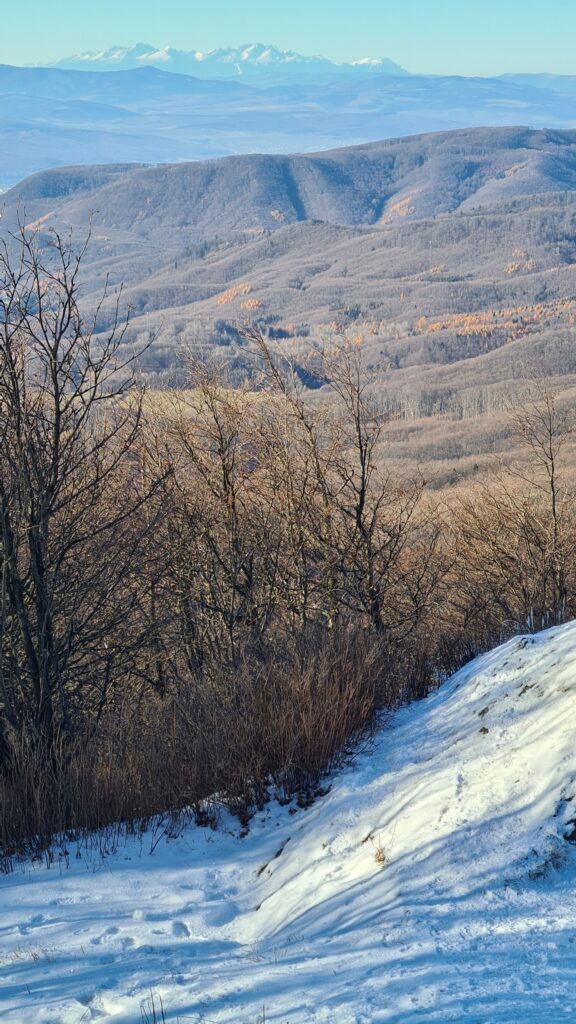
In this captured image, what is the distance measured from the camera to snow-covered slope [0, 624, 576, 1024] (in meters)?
2.86

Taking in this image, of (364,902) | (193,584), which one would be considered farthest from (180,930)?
(193,584)

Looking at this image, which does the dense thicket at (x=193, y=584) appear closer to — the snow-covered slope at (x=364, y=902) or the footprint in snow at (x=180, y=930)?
the snow-covered slope at (x=364, y=902)

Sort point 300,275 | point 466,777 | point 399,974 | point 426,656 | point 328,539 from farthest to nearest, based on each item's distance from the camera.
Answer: point 300,275, point 328,539, point 426,656, point 466,777, point 399,974

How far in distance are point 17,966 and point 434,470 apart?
61.3 m

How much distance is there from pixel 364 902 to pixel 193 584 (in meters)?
8.09

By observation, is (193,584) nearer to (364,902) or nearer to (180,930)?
(180,930)

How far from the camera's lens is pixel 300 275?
632 ft

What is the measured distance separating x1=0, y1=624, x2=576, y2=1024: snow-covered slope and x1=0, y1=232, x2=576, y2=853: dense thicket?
1.62 feet

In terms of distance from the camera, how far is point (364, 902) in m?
3.56

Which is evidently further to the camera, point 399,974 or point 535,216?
point 535,216

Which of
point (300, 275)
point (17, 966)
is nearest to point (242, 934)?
point (17, 966)

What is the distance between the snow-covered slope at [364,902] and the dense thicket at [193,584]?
1.62ft

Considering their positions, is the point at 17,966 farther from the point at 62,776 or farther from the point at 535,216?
the point at 535,216

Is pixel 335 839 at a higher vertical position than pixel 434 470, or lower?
higher
